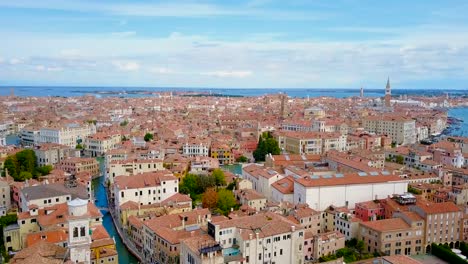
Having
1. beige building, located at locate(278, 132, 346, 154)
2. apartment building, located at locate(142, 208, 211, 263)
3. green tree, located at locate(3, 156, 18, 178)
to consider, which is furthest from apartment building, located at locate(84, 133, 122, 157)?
apartment building, located at locate(142, 208, 211, 263)

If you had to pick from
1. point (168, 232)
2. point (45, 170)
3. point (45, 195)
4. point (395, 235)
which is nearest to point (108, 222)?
point (45, 195)

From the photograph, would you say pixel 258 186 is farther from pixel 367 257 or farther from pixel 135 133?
pixel 135 133

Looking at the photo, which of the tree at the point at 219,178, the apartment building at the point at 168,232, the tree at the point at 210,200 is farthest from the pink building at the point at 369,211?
the tree at the point at 219,178

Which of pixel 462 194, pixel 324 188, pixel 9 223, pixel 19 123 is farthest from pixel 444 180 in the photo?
pixel 19 123

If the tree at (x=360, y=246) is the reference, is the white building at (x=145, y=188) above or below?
above

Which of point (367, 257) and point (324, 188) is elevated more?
point (324, 188)

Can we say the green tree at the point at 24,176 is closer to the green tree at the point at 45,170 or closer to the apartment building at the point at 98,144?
the green tree at the point at 45,170
